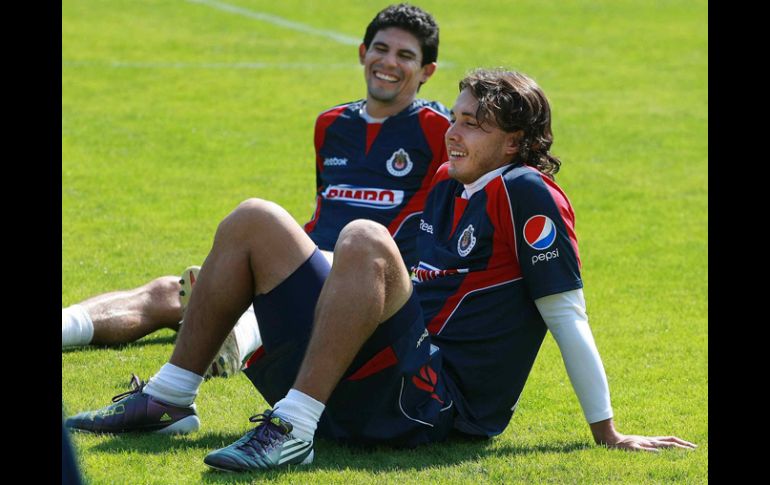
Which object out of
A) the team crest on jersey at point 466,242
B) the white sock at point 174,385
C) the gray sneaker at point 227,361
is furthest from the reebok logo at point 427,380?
the gray sneaker at point 227,361

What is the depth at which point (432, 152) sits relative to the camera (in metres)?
6.08

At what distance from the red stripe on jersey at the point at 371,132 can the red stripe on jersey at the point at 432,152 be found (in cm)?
23

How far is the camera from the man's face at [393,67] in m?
6.20

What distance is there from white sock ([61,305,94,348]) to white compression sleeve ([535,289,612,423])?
2755 mm

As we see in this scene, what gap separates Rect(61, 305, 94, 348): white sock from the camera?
19.5 ft

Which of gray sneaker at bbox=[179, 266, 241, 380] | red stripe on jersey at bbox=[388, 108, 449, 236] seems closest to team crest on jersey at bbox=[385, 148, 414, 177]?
red stripe on jersey at bbox=[388, 108, 449, 236]

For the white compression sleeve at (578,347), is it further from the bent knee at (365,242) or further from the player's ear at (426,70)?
the player's ear at (426,70)

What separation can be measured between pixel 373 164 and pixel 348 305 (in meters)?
2.38

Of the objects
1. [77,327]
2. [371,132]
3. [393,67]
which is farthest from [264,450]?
[393,67]

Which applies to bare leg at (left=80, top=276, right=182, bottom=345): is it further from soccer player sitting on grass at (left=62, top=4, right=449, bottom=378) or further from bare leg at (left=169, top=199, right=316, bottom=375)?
bare leg at (left=169, top=199, right=316, bottom=375)

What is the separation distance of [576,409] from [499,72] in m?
1.60
